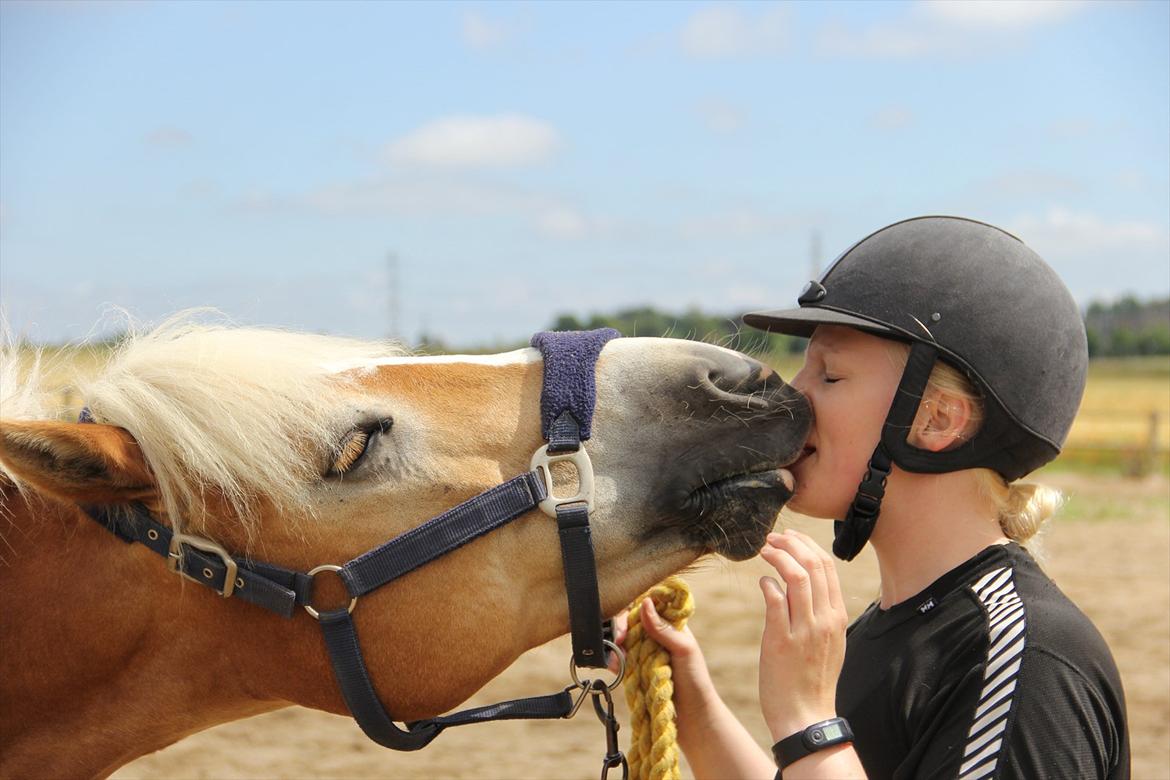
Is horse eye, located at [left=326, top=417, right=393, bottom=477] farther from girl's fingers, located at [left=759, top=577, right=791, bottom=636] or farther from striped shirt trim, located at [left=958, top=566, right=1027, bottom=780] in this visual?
striped shirt trim, located at [left=958, top=566, right=1027, bottom=780]

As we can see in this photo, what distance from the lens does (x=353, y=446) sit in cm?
203

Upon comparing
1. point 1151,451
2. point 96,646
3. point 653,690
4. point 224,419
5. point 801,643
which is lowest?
point 1151,451

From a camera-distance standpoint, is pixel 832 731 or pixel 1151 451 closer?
pixel 832 731

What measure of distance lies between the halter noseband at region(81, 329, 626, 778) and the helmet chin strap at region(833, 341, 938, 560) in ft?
1.89

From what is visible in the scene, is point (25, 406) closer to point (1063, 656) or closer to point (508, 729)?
point (1063, 656)

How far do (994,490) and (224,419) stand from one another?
1.61 meters

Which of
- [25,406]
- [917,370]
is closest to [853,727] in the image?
[917,370]

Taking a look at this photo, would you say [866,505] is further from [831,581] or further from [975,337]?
[975,337]

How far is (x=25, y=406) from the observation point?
226 centimetres

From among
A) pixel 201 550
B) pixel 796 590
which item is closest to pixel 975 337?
pixel 796 590

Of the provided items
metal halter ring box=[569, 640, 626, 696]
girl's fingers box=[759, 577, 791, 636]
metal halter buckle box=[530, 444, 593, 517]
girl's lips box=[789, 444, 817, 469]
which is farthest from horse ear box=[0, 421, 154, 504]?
girl's lips box=[789, 444, 817, 469]

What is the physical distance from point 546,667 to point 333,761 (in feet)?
5.18

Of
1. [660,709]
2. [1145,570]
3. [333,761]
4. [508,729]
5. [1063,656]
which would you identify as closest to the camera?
[1063,656]

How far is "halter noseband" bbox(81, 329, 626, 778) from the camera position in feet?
6.62
